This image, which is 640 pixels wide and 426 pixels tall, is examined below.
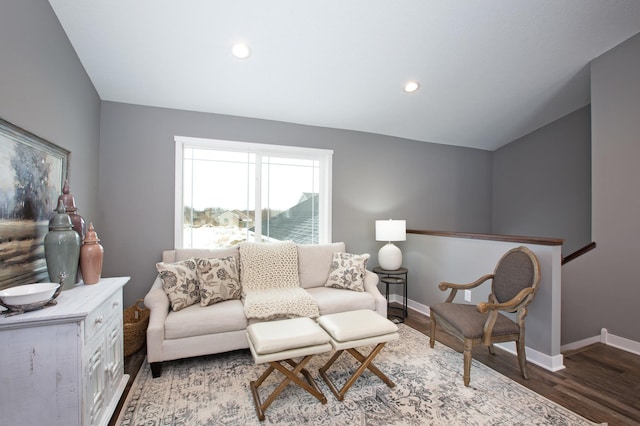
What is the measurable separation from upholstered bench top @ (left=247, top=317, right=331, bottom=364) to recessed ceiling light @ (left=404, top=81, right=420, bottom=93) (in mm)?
2675

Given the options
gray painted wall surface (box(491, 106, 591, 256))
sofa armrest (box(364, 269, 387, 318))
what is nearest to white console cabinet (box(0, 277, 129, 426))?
sofa armrest (box(364, 269, 387, 318))

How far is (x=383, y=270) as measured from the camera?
3658mm

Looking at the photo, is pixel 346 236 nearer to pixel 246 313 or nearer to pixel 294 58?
pixel 246 313

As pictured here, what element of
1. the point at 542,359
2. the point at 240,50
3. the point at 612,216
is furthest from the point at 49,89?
the point at 612,216

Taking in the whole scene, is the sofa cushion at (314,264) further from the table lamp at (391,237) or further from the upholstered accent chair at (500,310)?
the upholstered accent chair at (500,310)

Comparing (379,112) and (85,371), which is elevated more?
(379,112)

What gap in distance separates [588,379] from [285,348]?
95.6 inches

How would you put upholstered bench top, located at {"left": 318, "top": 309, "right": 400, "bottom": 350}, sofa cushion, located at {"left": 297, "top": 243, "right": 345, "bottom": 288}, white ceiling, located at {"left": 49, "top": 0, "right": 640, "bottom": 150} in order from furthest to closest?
sofa cushion, located at {"left": 297, "top": 243, "right": 345, "bottom": 288} < white ceiling, located at {"left": 49, "top": 0, "right": 640, "bottom": 150} < upholstered bench top, located at {"left": 318, "top": 309, "right": 400, "bottom": 350}

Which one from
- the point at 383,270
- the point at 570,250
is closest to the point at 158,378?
the point at 383,270

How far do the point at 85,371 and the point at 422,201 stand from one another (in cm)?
437

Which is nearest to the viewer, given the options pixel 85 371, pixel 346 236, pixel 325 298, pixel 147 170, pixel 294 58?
pixel 85 371

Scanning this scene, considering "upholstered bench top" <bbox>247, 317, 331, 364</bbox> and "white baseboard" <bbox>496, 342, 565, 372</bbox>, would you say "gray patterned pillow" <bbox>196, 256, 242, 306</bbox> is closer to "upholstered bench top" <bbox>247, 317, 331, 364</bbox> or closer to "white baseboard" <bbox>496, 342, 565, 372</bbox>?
"upholstered bench top" <bbox>247, 317, 331, 364</bbox>

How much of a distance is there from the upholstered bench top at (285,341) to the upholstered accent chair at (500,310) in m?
1.12

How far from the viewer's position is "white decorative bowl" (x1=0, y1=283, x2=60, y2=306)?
1.28m
